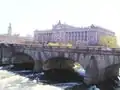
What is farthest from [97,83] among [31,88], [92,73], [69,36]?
[69,36]

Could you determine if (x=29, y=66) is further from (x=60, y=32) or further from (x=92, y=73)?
(x=60, y=32)

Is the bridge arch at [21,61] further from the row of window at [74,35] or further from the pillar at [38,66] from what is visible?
the row of window at [74,35]

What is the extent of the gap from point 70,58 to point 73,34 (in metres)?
Result: 82.4

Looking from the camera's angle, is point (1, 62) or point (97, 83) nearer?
point (97, 83)

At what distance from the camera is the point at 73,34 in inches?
4727

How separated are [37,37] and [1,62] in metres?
83.2

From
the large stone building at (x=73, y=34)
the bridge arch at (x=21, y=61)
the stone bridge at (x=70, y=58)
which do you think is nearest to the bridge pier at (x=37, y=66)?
the stone bridge at (x=70, y=58)

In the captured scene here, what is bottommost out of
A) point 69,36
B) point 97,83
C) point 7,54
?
point 97,83

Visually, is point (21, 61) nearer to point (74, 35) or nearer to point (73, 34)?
point (74, 35)

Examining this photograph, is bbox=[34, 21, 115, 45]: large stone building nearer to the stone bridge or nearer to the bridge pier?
the stone bridge

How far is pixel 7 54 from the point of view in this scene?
54.8m

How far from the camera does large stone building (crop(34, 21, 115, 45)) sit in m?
111

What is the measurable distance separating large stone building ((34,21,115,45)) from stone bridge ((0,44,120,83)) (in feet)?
196

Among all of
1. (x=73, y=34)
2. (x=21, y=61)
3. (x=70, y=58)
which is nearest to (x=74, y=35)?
(x=73, y=34)
